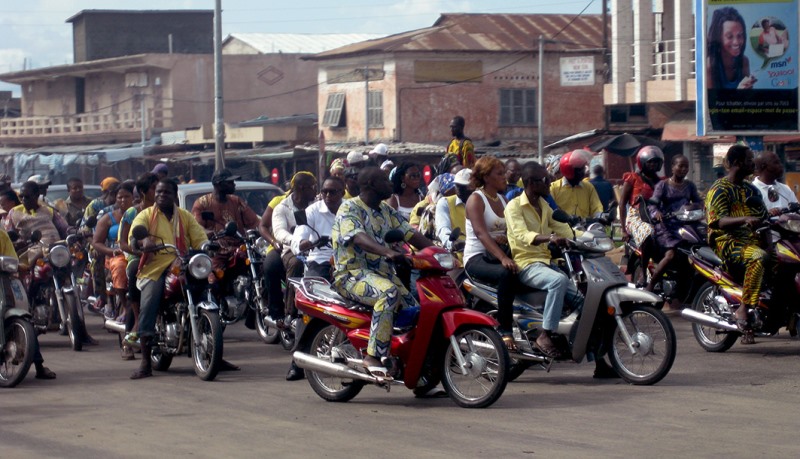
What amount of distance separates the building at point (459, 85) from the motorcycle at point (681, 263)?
94.4 ft

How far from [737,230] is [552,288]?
2.40 metres

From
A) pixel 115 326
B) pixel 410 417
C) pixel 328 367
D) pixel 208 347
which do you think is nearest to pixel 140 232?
pixel 208 347

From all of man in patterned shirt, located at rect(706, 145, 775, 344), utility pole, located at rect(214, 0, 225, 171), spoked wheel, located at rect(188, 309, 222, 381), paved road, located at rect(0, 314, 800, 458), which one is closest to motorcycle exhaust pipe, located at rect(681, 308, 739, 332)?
man in patterned shirt, located at rect(706, 145, 775, 344)

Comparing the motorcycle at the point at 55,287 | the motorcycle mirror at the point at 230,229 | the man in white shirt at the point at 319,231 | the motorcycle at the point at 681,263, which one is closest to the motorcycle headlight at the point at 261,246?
the man in white shirt at the point at 319,231

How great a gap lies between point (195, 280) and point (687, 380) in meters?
4.15

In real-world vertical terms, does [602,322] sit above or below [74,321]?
above

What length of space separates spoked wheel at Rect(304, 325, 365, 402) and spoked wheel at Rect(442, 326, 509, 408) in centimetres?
79

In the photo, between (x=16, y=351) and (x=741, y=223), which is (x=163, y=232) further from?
(x=741, y=223)

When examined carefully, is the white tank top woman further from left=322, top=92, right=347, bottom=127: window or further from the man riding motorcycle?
left=322, top=92, right=347, bottom=127: window

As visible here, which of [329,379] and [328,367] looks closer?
[328,367]

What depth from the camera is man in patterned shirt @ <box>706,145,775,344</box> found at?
1030cm

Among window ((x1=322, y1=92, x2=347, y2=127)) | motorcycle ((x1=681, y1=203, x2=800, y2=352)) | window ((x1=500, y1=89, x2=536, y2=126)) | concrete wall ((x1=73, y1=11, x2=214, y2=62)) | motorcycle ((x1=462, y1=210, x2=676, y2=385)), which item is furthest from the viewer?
concrete wall ((x1=73, y1=11, x2=214, y2=62))

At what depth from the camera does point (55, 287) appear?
42.5 feet

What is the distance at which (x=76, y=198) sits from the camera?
55.1 feet
